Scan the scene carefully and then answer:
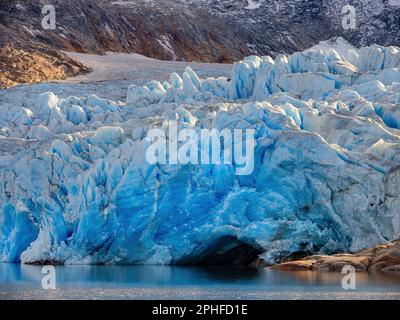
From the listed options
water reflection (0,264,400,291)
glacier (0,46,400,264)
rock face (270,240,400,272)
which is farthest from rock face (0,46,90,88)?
rock face (270,240,400,272)

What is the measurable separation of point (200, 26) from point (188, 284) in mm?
62376

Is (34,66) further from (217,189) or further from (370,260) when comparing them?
(370,260)

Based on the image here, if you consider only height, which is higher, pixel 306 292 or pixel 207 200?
pixel 207 200

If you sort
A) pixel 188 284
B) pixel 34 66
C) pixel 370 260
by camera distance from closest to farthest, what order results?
pixel 188 284 → pixel 370 260 → pixel 34 66

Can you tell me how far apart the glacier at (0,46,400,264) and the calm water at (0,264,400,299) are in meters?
1.45

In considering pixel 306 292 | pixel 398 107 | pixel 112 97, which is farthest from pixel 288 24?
pixel 306 292

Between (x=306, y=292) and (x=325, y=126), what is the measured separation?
1028cm

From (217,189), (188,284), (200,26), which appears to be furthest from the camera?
(200,26)

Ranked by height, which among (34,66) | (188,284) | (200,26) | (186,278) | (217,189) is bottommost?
(188,284)

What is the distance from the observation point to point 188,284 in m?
28.0

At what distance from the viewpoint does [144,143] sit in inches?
1346

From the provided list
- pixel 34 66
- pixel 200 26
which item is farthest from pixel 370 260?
pixel 200 26

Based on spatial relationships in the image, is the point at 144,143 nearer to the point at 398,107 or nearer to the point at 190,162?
the point at 190,162
